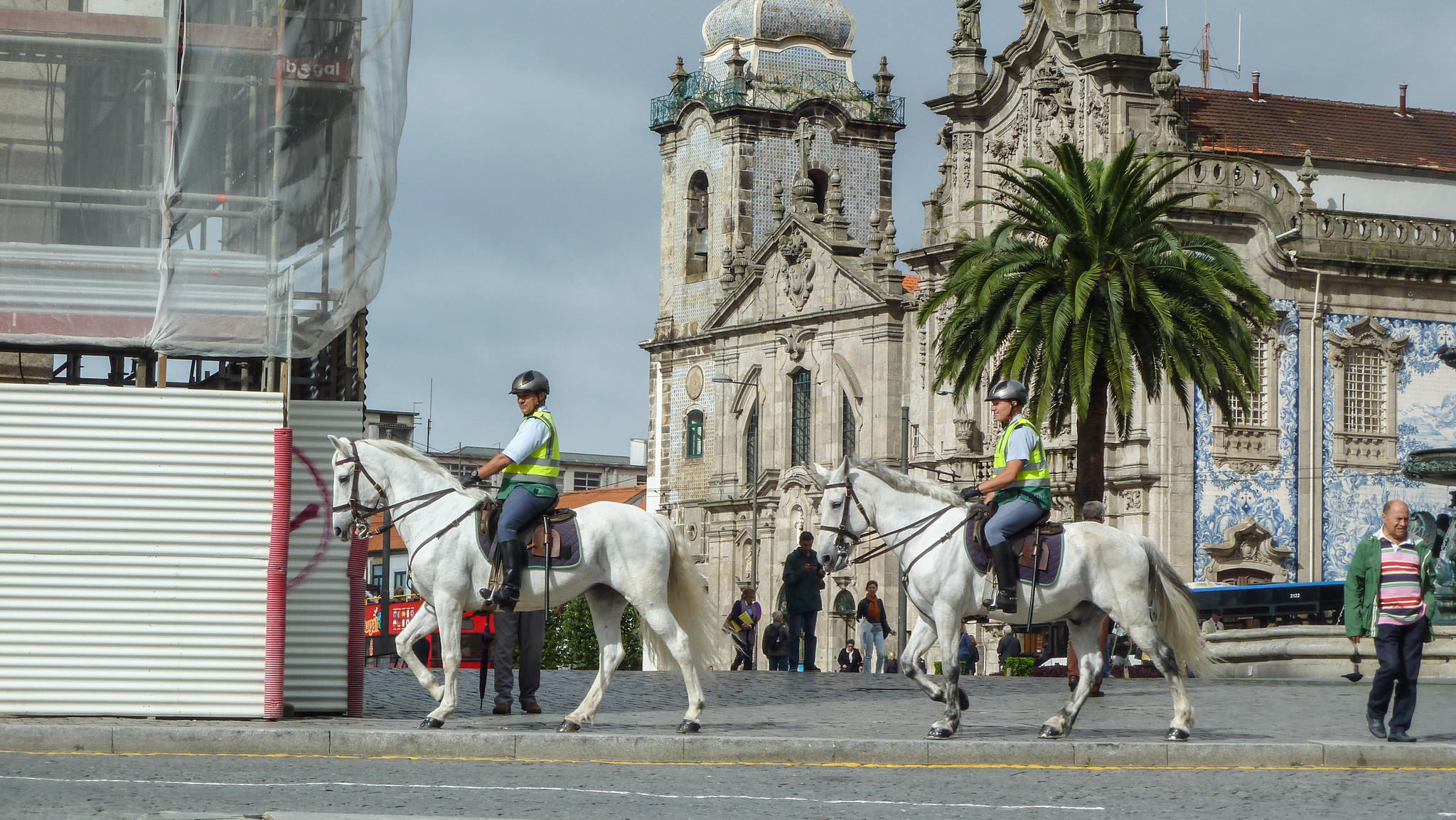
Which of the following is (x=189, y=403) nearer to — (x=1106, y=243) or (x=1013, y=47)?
(x=1106, y=243)

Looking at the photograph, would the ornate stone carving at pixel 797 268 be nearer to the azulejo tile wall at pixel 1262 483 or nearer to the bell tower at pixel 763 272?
the bell tower at pixel 763 272

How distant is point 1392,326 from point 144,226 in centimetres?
4088

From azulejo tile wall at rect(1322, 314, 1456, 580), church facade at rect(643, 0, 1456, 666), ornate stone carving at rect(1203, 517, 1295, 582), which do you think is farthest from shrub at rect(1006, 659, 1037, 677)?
azulejo tile wall at rect(1322, 314, 1456, 580)

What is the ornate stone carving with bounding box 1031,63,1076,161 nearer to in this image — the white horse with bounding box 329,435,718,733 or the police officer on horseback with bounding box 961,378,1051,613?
the white horse with bounding box 329,435,718,733

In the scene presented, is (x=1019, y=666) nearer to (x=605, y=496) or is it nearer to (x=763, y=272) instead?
(x=763, y=272)

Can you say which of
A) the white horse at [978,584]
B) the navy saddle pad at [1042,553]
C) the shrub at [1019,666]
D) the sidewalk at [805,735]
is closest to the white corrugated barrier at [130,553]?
the sidewalk at [805,735]

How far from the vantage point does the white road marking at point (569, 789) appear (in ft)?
40.8

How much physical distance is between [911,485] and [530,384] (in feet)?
9.98

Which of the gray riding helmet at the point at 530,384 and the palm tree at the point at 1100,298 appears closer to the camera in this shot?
the gray riding helmet at the point at 530,384

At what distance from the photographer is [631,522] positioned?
1711 cm

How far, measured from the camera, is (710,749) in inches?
610

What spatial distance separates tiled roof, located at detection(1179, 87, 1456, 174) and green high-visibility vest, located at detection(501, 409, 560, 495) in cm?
4109

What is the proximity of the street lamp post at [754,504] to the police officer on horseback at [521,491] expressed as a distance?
48958 mm

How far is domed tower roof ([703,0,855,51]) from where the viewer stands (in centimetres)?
8012
